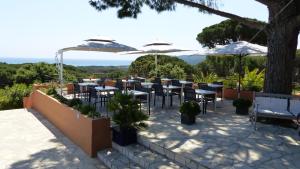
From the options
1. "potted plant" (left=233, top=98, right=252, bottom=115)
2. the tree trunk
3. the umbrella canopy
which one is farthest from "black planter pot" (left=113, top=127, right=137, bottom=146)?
the umbrella canopy

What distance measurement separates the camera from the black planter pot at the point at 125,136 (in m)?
5.85

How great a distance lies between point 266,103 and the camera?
667 centimetres

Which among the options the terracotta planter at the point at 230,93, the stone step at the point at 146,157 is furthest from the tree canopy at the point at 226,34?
the stone step at the point at 146,157

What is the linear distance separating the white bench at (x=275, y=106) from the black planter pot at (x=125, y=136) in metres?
2.64

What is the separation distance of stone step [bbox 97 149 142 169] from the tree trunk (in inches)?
159

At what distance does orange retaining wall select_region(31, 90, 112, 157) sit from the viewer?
5.99 m

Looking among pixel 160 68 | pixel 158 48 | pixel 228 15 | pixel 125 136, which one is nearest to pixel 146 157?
pixel 125 136

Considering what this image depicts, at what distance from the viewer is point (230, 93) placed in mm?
10820

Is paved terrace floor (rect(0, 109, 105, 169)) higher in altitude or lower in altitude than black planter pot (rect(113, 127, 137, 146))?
lower

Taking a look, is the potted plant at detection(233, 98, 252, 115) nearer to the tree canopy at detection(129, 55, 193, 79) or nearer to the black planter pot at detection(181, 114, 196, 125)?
the black planter pot at detection(181, 114, 196, 125)

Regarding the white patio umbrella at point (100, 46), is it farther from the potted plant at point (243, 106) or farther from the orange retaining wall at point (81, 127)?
the potted plant at point (243, 106)

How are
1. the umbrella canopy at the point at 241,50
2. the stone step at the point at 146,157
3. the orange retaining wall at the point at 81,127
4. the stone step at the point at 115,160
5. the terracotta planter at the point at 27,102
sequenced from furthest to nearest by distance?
the terracotta planter at the point at 27,102 < the umbrella canopy at the point at 241,50 < the orange retaining wall at the point at 81,127 < the stone step at the point at 115,160 < the stone step at the point at 146,157

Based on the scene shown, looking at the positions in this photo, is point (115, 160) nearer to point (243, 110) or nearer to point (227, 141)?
point (227, 141)

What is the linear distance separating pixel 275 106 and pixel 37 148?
17.9 ft
